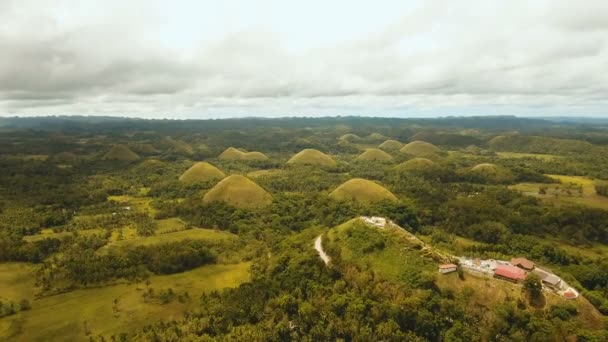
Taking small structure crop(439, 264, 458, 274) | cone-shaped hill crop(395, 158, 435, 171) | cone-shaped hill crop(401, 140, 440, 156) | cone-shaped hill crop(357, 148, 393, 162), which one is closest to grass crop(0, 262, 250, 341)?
small structure crop(439, 264, 458, 274)

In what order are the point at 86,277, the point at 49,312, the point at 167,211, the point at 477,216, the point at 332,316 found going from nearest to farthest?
the point at 332,316
the point at 49,312
the point at 86,277
the point at 477,216
the point at 167,211

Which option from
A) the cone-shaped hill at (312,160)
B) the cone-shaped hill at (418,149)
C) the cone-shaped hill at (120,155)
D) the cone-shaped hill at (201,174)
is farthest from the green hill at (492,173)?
the cone-shaped hill at (120,155)

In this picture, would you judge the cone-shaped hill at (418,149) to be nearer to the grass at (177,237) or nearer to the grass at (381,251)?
the grass at (177,237)

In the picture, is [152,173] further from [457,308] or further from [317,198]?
[457,308]

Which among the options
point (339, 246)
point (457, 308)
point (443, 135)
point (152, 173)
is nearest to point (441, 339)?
point (457, 308)

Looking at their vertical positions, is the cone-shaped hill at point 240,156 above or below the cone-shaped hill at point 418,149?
below

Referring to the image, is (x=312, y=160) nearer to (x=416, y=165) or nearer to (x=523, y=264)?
(x=416, y=165)
